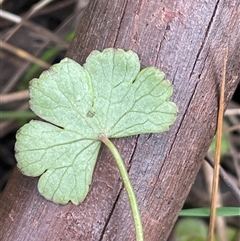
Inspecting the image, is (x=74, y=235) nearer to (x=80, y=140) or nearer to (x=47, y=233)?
(x=47, y=233)

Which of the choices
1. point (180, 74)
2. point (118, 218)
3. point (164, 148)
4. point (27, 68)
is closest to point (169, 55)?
point (180, 74)

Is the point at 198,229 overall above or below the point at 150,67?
below

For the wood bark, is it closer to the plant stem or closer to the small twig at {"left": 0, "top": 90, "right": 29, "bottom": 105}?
the plant stem

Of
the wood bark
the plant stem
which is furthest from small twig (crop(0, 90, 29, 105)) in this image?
the plant stem

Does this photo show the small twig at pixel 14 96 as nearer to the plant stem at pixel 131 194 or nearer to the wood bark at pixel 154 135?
the wood bark at pixel 154 135

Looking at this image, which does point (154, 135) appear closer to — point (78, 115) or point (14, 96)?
point (78, 115)
